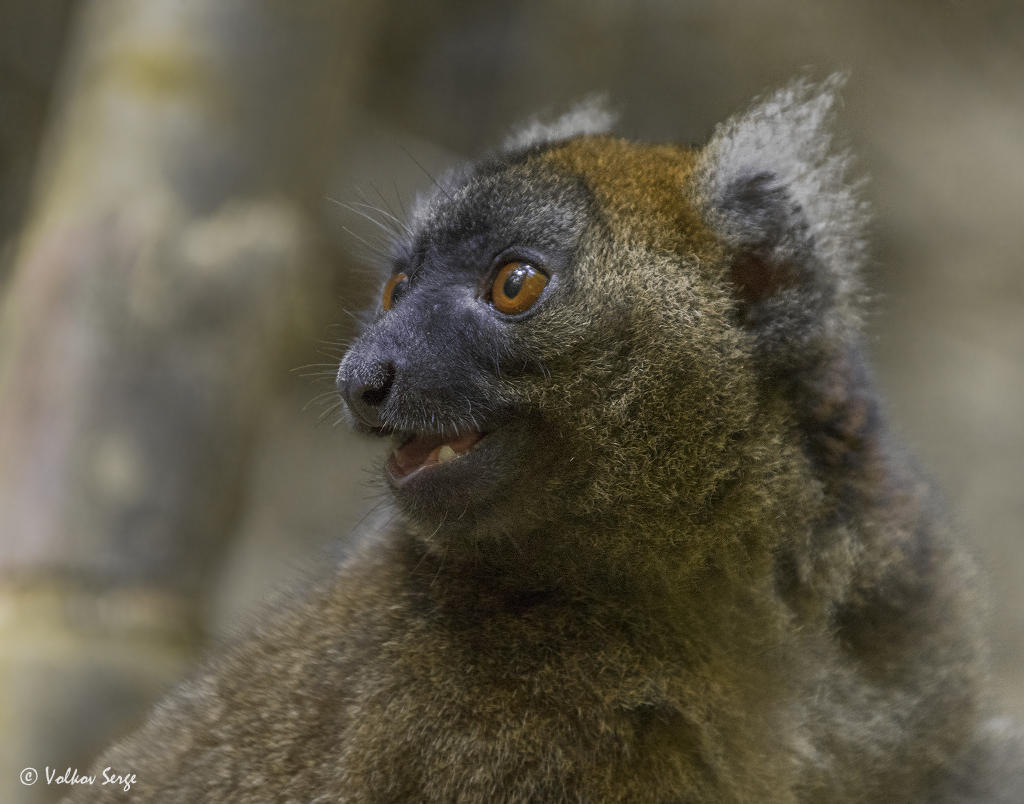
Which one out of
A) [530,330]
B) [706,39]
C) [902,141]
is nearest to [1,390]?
[530,330]

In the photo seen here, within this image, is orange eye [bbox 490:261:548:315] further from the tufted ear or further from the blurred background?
the blurred background

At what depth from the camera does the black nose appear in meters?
3.22

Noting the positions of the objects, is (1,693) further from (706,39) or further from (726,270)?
(706,39)

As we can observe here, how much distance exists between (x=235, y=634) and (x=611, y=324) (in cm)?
182

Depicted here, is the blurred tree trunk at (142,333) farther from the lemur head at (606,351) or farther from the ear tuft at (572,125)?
the lemur head at (606,351)

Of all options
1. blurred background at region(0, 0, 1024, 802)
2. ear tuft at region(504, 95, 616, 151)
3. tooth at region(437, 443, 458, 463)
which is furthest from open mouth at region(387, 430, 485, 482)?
ear tuft at region(504, 95, 616, 151)

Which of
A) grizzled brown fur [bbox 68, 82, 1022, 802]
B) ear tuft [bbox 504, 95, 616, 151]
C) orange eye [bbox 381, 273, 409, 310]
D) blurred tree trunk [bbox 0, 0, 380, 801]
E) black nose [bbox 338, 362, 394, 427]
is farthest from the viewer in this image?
blurred tree trunk [bbox 0, 0, 380, 801]

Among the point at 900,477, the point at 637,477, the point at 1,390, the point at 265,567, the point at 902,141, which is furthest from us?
the point at 265,567

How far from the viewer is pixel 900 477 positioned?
3602mm

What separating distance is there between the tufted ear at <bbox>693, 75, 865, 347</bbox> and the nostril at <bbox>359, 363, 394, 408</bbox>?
3.29 ft

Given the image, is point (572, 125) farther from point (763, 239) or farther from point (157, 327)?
point (157, 327)

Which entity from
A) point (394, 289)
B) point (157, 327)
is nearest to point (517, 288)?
point (394, 289)

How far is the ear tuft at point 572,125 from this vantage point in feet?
14.7

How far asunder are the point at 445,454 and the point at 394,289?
2.22ft
